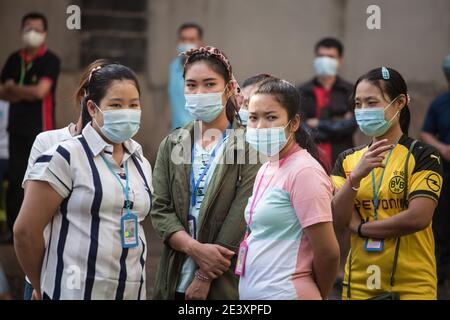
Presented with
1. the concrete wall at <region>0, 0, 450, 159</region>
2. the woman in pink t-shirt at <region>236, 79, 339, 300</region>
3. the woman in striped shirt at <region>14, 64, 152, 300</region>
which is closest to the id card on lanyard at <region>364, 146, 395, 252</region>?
the woman in pink t-shirt at <region>236, 79, 339, 300</region>

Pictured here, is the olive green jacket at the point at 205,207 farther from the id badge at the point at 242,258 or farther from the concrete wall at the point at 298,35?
the concrete wall at the point at 298,35

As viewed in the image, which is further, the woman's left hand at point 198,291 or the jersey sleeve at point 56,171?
the woman's left hand at point 198,291

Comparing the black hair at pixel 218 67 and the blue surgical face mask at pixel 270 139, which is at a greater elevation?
the black hair at pixel 218 67

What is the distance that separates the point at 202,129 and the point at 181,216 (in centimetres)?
51

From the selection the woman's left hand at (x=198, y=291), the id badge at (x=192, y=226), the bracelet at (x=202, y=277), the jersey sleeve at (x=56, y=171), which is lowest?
the woman's left hand at (x=198, y=291)

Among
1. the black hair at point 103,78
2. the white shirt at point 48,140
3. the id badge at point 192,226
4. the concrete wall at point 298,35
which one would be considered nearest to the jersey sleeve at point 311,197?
the id badge at point 192,226

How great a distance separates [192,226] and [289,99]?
92cm

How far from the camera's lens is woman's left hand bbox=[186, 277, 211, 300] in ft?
15.5

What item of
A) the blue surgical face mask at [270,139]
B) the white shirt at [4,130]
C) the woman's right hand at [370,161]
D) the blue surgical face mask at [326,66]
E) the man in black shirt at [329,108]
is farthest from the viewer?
the white shirt at [4,130]

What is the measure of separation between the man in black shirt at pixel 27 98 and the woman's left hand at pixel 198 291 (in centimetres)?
404

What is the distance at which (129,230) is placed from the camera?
424 cm

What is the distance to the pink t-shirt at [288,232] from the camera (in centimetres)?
412
